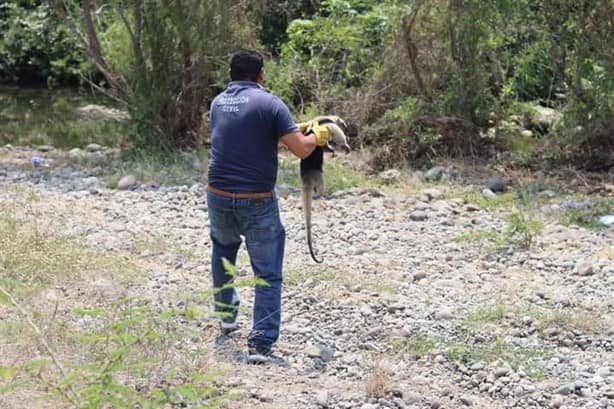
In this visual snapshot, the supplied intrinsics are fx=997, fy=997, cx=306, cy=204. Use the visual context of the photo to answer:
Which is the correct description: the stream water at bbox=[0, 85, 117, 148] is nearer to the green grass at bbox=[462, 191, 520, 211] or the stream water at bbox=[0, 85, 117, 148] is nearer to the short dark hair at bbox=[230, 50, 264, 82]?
the green grass at bbox=[462, 191, 520, 211]

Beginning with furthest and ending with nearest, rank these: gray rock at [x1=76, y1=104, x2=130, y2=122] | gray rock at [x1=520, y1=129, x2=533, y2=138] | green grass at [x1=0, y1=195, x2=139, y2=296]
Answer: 1. gray rock at [x1=76, y1=104, x2=130, y2=122]
2. gray rock at [x1=520, y1=129, x2=533, y2=138]
3. green grass at [x1=0, y1=195, x2=139, y2=296]

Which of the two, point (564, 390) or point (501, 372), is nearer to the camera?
point (564, 390)

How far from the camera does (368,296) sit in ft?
23.5

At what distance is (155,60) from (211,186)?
A: 6.69m

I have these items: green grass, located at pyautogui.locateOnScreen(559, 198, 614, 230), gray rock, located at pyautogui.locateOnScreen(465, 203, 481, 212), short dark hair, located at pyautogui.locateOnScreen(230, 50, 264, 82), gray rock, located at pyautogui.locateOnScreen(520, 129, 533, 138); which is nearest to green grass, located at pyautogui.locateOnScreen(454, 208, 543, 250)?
green grass, located at pyautogui.locateOnScreen(559, 198, 614, 230)

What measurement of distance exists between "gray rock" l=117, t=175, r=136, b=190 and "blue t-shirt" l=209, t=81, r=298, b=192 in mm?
5260

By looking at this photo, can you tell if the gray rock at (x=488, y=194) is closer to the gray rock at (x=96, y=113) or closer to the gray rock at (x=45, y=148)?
the gray rock at (x=45, y=148)

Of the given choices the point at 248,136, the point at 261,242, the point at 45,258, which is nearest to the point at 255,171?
the point at 248,136

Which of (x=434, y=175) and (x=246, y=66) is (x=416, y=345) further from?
(x=434, y=175)

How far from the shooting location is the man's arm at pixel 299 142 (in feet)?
19.1

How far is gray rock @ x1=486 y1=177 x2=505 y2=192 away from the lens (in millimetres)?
11102

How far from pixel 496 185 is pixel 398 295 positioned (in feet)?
14.1

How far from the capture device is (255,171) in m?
5.89

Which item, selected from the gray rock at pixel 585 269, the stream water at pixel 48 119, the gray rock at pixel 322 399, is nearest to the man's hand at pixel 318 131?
the gray rock at pixel 322 399
